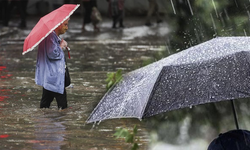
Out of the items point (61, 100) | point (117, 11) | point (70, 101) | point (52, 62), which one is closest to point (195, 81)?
point (52, 62)

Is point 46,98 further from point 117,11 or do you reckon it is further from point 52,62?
point 117,11

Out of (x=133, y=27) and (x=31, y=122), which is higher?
(x=31, y=122)

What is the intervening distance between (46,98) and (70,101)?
32.8 inches

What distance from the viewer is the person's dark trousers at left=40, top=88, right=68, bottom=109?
8.52 meters

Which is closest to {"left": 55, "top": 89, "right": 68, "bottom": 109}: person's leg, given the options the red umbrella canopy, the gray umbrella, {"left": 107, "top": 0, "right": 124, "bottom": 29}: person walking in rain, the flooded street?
Result: the flooded street

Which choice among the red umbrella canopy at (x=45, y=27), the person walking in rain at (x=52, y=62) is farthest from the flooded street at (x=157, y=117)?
the red umbrella canopy at (x=45, y=27)

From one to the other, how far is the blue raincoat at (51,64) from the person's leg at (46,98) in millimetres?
192

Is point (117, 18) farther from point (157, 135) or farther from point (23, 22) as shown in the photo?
point (157, 135)

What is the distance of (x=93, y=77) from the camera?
11.9 m

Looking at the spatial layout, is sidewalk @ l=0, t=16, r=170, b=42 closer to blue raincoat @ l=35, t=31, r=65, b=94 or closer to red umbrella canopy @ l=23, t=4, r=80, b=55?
blue raincoat @ l=35, t=31, r=65, b=94

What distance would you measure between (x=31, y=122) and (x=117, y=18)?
19288mm

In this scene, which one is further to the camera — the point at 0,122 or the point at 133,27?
the point at 133,27

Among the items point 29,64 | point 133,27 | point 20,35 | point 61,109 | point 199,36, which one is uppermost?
point 199,36

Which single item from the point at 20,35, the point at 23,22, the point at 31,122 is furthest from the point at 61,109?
the point at 23,22
